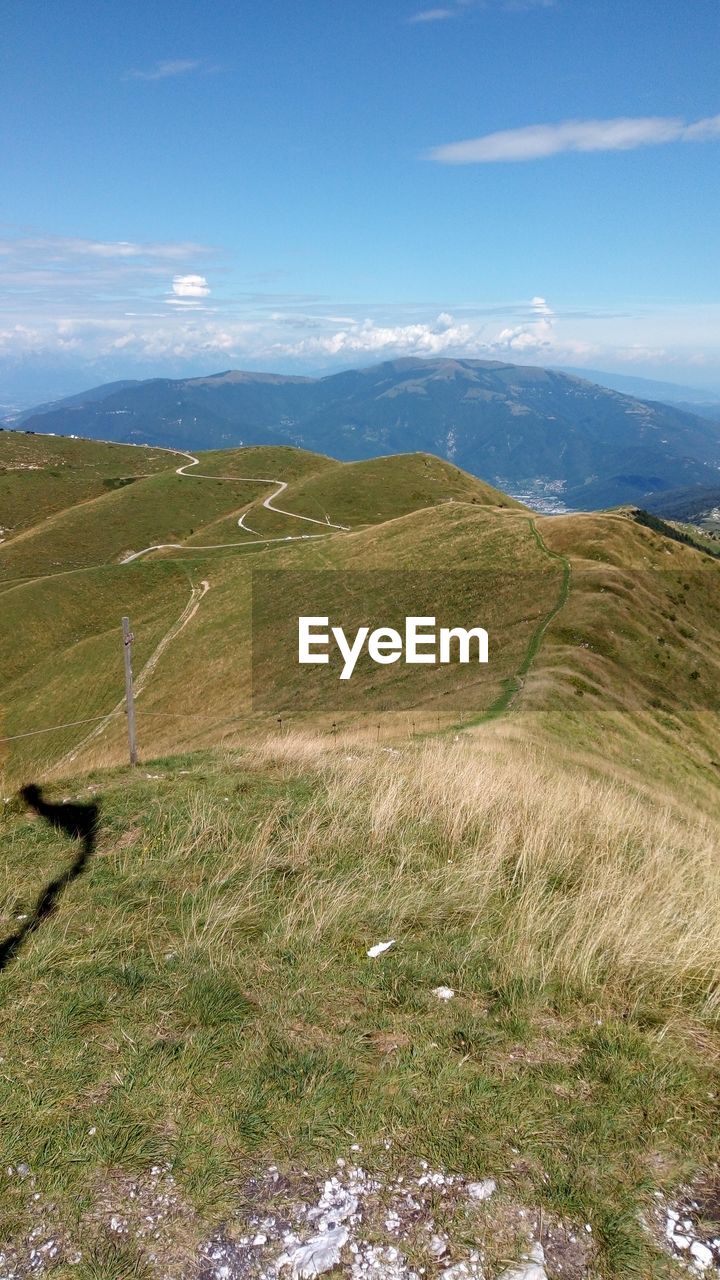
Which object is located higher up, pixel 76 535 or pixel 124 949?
pixel 124 949

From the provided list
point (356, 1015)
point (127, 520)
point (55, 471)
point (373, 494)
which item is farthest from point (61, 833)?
point (55, 471)

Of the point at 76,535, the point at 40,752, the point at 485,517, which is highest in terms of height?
the point at 485,517

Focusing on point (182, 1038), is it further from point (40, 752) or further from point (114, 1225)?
point (40, 752)

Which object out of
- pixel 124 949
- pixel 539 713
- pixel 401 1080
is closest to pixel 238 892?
pixel 124 949

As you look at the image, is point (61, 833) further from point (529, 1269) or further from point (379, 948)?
point (529, 1269)

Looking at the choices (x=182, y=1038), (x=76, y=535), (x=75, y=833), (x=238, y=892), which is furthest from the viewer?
(x=76, y=535)

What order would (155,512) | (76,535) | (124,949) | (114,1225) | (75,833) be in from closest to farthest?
(114,1225)
(124,949)
(75,833)
(76,535)
(155,512)

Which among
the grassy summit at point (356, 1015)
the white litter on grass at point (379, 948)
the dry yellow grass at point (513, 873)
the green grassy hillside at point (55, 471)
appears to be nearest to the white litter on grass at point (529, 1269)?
the grassy summit at point (356, 1015)
